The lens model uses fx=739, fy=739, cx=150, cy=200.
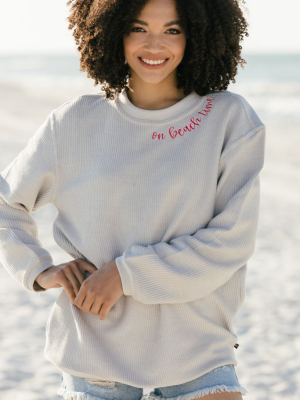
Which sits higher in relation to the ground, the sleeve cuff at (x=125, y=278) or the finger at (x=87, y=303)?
the sleeve cuff at (x=125, y=278)

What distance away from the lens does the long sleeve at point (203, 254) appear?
6.47 ft

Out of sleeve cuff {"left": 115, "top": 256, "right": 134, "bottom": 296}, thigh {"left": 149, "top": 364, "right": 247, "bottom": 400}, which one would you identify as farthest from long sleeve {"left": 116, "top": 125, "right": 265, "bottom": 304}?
thigh {"left": 149, "top": 364, "right": 247, "bottom": 400}

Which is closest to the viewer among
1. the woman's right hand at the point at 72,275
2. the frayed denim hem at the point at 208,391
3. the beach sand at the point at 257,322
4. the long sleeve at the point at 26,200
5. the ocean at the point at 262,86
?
the frayed denim hem at the point at 208,391

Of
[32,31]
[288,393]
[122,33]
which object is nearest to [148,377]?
[122,33]

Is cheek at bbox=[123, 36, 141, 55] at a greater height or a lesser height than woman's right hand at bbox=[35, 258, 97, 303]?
greater

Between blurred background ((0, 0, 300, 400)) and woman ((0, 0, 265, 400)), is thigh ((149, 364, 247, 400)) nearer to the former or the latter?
woman ((0, 0, 265, 400))

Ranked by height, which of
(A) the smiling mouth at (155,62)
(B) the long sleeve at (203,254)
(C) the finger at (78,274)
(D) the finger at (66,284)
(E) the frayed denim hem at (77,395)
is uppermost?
(A) the smiling mouth at (155,62)

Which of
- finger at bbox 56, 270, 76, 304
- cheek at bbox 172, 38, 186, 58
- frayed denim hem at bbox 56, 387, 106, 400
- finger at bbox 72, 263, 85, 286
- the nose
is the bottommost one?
frayed denim hem at bbox 56, 387, 106, 400

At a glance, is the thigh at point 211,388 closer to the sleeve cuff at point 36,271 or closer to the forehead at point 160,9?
the sleeve cuff at point 36,271

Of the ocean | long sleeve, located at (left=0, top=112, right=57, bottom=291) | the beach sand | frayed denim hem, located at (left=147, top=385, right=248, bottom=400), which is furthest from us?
the ocean

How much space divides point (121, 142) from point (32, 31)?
2303 inches

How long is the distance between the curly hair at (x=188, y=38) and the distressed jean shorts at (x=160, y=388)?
2.65 feet

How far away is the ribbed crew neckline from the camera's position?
2.12 meters

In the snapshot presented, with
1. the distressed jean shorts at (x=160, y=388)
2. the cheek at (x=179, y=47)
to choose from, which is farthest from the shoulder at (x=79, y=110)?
the distressed jean shorts at (x=160, y=388)
